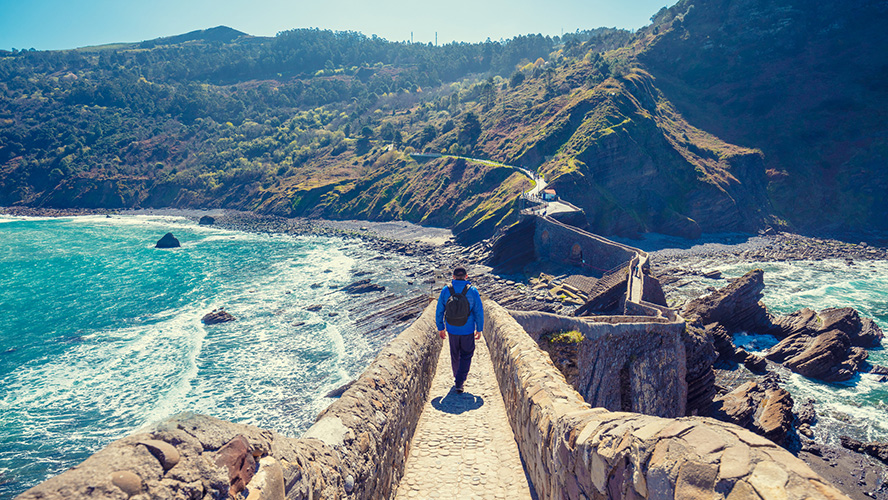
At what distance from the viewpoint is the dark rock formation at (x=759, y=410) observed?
19078 mm

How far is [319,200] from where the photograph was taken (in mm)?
88500

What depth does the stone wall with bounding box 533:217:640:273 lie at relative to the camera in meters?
36.6

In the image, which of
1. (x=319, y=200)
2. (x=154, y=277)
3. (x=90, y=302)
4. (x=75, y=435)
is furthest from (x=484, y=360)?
→ (x=319, y=200)

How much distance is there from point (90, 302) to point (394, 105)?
110 m

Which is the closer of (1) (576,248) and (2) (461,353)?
(2) (461,353)

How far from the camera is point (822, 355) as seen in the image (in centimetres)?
2553

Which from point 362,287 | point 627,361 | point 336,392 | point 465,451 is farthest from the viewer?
point 362,287

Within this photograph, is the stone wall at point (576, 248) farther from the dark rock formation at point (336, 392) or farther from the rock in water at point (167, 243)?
the rock in water at point (167, 243)

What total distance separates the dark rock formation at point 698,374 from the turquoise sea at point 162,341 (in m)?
16.9

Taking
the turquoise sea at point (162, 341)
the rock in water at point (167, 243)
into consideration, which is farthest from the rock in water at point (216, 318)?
the rock in water at point (167, 243)

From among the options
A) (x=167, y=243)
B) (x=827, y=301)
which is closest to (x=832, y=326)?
(x=827, y=301)

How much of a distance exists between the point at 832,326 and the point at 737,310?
Result: 16.9 feet

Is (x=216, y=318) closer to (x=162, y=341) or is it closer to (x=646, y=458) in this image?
(x=162, y=341)

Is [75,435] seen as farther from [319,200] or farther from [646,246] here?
[319,200]
